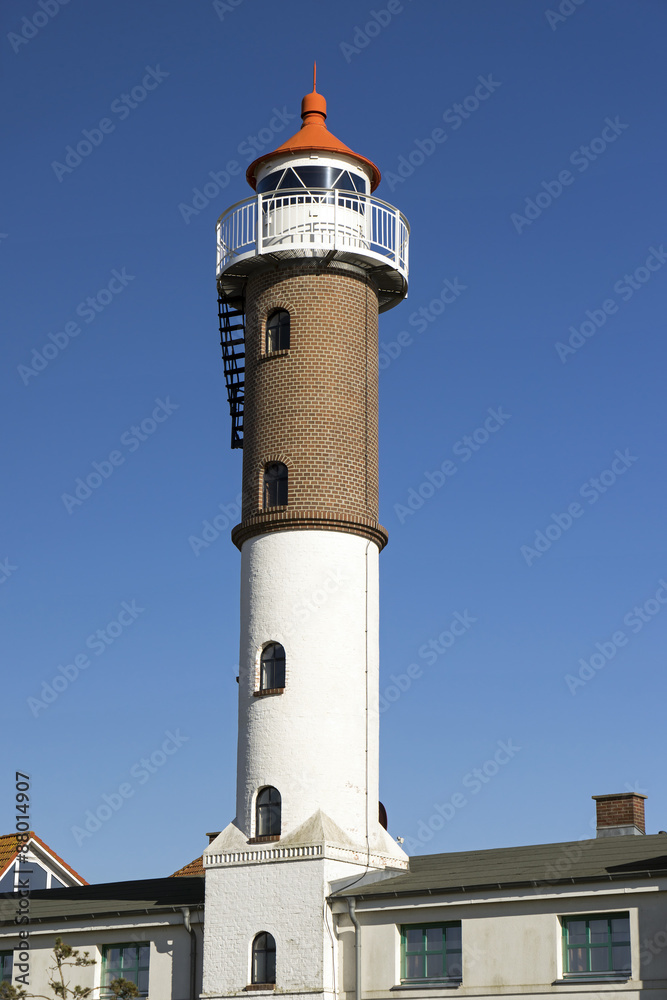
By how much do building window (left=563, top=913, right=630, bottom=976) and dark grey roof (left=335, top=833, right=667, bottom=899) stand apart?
0.94 meters

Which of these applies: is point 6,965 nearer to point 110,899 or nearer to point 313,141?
point 110,899

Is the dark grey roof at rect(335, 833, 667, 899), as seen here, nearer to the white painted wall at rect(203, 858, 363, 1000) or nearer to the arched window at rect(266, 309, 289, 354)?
the white painted wall at rect(203, 858, 363, 1000)

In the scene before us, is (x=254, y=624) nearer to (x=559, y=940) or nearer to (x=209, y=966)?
(x=209, y=966)

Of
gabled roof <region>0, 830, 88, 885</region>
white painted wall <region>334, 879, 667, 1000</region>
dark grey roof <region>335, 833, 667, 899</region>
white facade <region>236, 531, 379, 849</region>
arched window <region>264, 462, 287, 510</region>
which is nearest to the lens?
white painted wall <region>334, 879, 667, 1000</region>

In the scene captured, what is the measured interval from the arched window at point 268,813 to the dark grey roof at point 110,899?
8.83 feet

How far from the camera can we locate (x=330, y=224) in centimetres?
3778

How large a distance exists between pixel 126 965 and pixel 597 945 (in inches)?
518

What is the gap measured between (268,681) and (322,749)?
232 cm

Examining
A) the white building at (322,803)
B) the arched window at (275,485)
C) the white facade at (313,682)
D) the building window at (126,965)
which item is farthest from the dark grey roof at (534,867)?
the arched window at (275,485)

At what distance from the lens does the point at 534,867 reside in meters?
31.5

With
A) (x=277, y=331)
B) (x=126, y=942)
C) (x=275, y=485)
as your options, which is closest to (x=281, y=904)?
(x=126, y=942)

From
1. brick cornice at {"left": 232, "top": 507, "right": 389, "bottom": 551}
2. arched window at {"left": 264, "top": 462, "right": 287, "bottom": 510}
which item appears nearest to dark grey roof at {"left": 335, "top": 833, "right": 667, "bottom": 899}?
brick cornice at {"left": 232, "top": 507, "right": 389, "bottom": 551}

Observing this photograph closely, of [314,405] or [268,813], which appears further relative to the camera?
[314,405]

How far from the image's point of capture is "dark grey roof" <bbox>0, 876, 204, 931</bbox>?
36.2 meters
